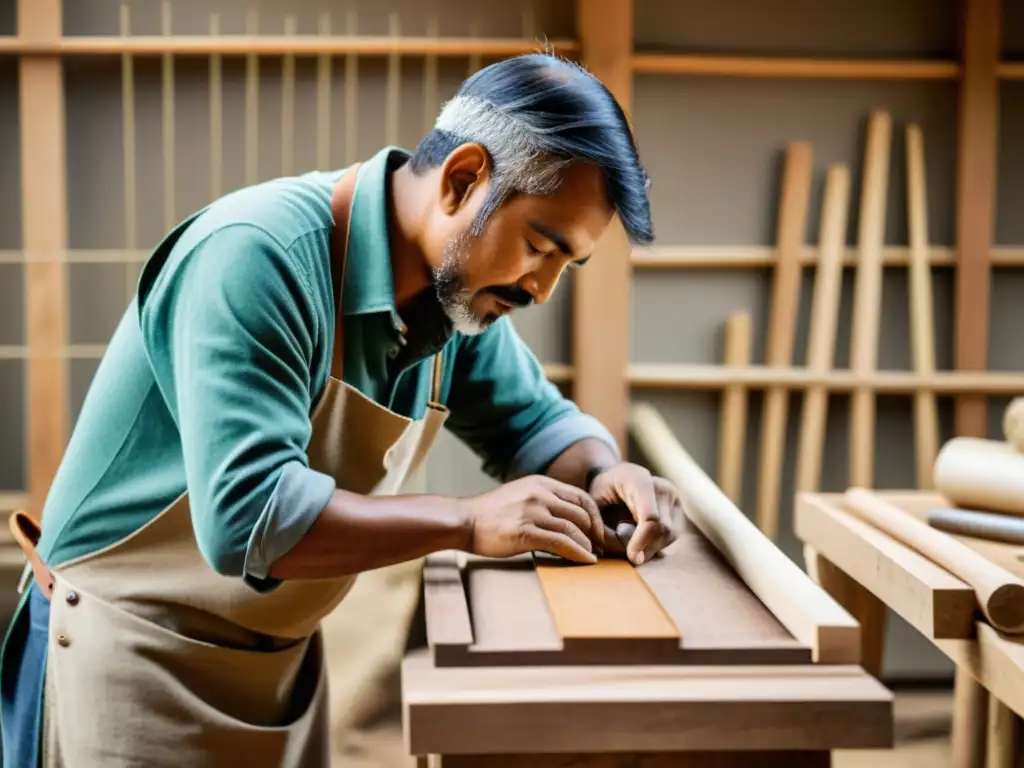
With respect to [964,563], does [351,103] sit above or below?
Result: above

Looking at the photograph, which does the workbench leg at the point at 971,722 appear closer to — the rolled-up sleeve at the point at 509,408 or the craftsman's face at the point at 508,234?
the rolled-up sleeve at the point at 509,408

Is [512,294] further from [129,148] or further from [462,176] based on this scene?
[129,148]

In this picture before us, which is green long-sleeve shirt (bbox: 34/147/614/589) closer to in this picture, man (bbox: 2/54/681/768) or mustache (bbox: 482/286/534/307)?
man (bbox: 2/54/681/768)

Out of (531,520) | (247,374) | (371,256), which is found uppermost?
(371,256)

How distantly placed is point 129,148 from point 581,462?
91.6 inches

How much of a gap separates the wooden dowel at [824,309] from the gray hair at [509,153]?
7.51 ft

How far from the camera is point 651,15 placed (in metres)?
3.45

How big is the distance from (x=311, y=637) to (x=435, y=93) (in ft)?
7.13

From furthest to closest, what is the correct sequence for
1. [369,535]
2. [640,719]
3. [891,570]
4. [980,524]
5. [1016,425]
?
[1016,425], [980,524], [891,570], [369,535], [640,719]

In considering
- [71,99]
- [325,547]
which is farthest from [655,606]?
[71,99]

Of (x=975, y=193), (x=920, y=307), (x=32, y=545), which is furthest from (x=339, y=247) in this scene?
(x=975, y=193)

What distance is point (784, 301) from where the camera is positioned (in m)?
3.44

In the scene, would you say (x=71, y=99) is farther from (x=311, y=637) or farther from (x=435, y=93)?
(x=311, y=637)

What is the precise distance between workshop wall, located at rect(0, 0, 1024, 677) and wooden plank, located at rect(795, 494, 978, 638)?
1387mm
